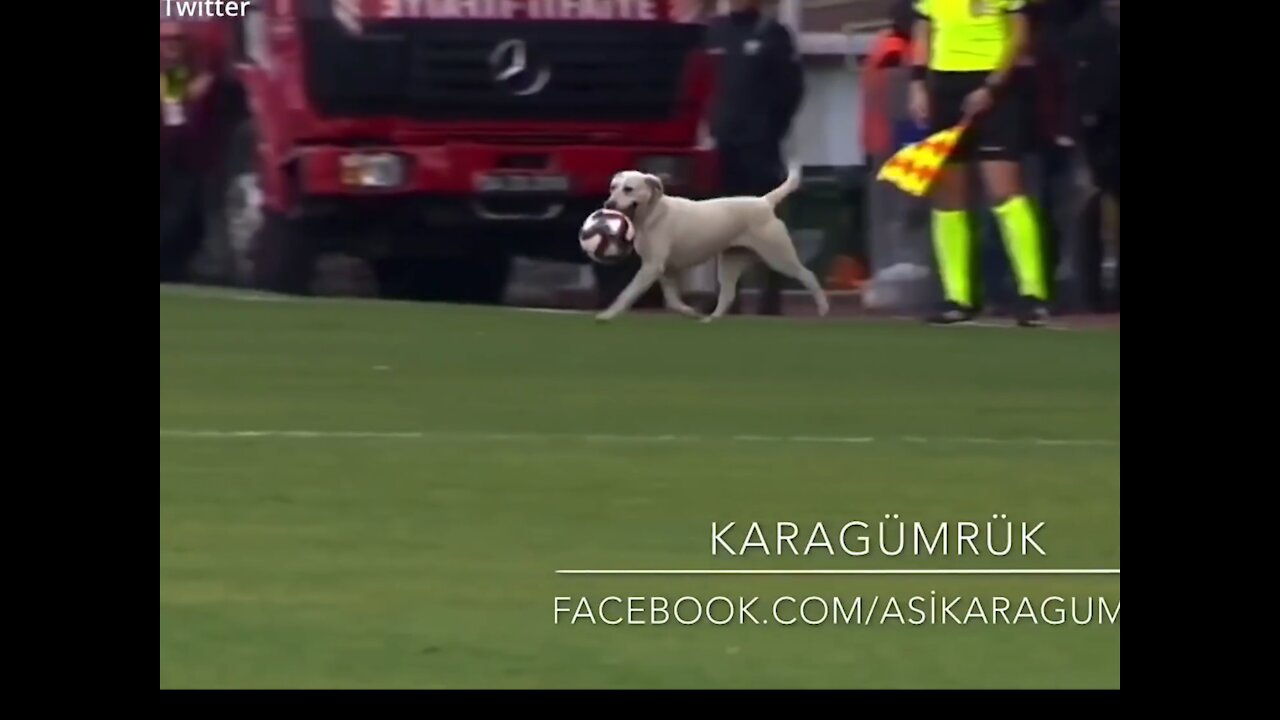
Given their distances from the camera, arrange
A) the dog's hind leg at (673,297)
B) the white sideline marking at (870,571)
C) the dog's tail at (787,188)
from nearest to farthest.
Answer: the white sideline marking at (870,571), the dog's hind leg at (673,297), the dog's tail at (787,188)

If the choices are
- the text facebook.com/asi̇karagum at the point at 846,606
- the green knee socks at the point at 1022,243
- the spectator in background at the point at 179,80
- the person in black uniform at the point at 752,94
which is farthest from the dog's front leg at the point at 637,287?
the text facebook.com/asi̇karagum at the point at 846,606

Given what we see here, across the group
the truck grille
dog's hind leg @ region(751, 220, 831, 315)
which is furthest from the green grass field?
the truck grille

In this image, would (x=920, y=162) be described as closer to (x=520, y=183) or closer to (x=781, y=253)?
(x=781, y=253)

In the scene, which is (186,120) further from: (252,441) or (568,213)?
(252,441)

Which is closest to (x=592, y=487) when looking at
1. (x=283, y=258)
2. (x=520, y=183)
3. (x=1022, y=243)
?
(x=520, y=183)

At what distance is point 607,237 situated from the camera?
12.5 m

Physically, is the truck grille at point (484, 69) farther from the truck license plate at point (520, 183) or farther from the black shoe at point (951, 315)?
the black shoe at point (951, 315)

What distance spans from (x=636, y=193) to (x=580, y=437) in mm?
2007

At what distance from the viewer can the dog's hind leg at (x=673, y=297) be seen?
482 inches

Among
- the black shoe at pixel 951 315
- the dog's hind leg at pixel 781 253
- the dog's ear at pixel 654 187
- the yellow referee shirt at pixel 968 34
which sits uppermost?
the yellow referee shirt at pixel 968 34

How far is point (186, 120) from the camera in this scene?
44.7 ft

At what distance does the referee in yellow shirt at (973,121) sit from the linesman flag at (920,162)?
5 centimetres
